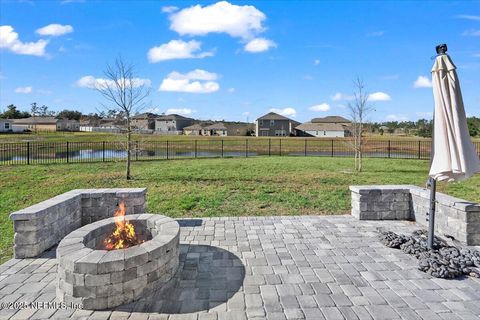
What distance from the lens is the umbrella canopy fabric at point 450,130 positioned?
13.3 feet

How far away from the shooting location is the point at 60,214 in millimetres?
5105

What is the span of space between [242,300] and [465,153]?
137 inches

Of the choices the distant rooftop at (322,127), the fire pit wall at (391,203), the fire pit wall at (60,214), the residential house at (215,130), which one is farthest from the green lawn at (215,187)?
the residential house at (215,130)

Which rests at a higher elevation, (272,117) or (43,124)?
(272,117)

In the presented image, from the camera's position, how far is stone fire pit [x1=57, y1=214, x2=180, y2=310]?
3.22 m

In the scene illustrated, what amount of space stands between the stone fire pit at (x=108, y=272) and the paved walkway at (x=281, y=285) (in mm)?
131

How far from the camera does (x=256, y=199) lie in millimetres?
8242

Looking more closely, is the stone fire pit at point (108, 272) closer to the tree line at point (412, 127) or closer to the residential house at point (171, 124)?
the tree line at point (412, 127)

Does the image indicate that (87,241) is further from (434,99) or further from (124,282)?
(434,99)

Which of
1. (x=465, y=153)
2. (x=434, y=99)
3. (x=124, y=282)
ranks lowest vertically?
(x=124, y=282)

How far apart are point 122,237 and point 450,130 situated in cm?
477

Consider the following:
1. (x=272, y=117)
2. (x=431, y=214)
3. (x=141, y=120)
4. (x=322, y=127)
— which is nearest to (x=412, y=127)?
(x=322, y=127)

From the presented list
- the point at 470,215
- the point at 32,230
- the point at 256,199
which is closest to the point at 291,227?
the point at 256,199

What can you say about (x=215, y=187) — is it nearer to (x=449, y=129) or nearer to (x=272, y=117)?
(x=449, y=129)
